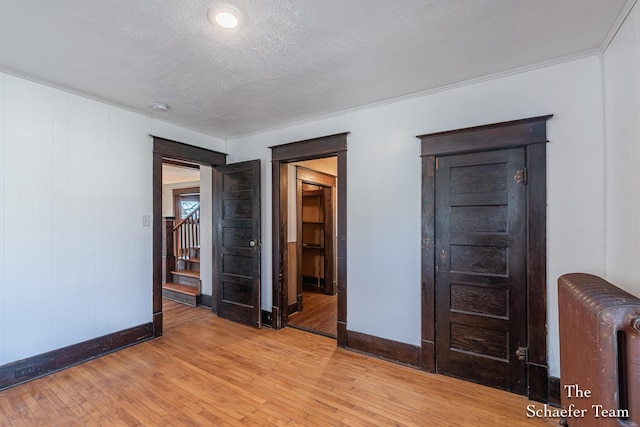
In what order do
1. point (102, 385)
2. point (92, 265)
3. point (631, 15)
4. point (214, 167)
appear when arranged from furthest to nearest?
point (214, 167) → point (92, 265) → point (102, 385) → point (631, 15)

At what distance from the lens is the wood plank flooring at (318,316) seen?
3.61 meters

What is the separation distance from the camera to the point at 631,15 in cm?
159

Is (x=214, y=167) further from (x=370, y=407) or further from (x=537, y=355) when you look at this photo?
(x=537, y=355)

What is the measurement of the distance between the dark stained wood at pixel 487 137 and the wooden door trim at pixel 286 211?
0.93 meters

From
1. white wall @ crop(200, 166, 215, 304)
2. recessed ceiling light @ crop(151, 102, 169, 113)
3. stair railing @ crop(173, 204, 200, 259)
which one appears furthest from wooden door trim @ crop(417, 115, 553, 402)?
stair railing @ crop(173, 204, 200, 259)

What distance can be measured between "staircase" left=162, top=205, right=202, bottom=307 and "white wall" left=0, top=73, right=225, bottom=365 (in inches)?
57.2

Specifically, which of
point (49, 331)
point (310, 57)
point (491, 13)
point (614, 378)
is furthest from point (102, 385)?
point (491, 13)

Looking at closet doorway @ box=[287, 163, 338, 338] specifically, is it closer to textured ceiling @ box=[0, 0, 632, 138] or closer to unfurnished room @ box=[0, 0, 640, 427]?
unfurnished room @ box=[0, 0, 640, 427]

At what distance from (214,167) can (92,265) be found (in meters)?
1.90

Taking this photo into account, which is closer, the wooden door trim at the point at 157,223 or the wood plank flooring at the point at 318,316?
the wooden door trim at the point at 157,223

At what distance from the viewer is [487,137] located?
234 centimetres

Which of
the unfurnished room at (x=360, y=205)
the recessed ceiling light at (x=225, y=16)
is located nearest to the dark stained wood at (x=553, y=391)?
the unfurnished room at (x=360, y=205)

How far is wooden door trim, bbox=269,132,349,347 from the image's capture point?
309cm

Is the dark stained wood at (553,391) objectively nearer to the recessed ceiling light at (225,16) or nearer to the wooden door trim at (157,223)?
the recessed ceiling light at (225,16)
